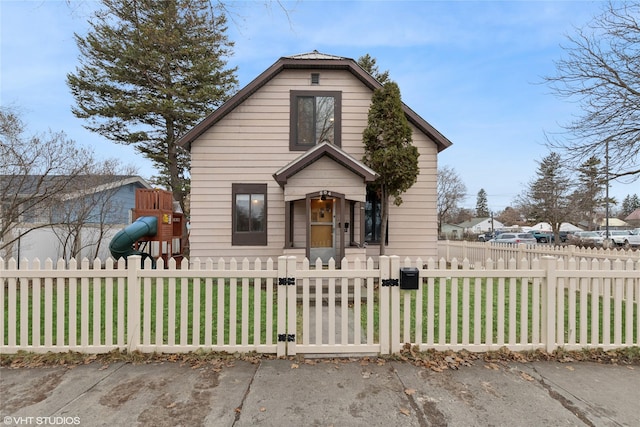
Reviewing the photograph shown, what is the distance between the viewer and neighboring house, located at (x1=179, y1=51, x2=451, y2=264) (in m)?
8.80

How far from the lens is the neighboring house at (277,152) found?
8.80m

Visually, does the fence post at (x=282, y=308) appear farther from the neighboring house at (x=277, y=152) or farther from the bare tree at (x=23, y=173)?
the bare tree at (x=23, y=173)

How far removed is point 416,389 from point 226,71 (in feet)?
59.6

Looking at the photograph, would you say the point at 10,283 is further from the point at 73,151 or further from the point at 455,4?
the point at 455,4

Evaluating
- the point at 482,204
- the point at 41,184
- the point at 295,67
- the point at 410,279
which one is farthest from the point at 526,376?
the point at 482,204

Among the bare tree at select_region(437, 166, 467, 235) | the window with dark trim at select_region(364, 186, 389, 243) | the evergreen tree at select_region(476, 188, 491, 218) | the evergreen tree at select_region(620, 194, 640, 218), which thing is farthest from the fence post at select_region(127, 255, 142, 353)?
the evergreen tree at select_region(620, 194, 640, 218)

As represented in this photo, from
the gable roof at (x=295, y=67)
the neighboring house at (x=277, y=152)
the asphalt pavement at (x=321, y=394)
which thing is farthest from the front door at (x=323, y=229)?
the asphalt pavement at (x=321, y=394)

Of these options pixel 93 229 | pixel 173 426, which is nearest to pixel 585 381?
pixel 173 426

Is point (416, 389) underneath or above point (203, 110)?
underneath

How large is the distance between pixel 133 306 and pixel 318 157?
526 centimetres

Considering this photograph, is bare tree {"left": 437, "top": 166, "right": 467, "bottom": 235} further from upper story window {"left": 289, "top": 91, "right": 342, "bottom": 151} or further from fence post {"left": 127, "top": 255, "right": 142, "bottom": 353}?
fence post {"left": 127, "top": 255, "right": 142, "bottom": 353}

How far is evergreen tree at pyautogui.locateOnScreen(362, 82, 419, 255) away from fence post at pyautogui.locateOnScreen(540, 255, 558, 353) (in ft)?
15.0

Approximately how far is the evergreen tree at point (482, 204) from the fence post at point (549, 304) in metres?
96.3

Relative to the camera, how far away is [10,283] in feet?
12.2
